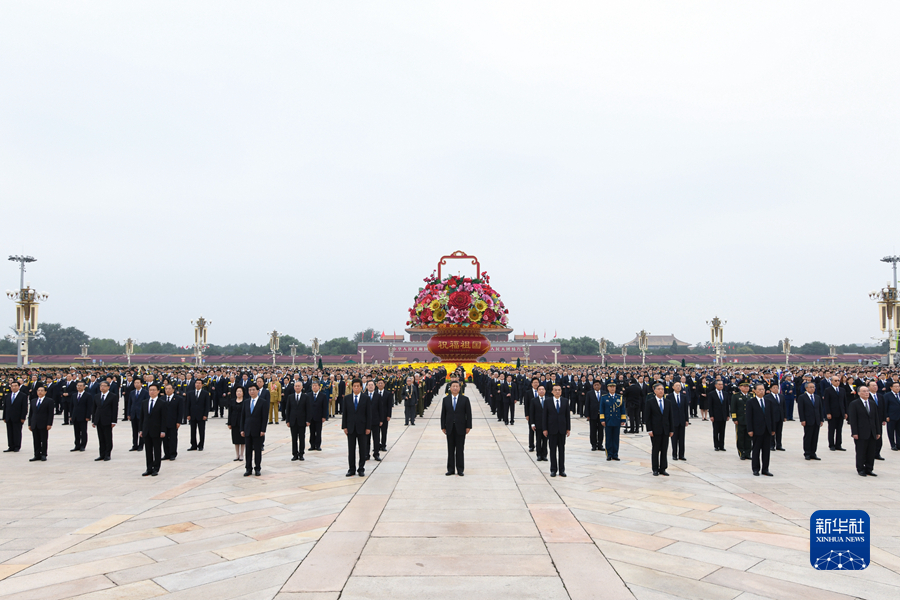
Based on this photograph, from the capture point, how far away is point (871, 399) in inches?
427

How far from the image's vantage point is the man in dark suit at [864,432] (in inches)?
421

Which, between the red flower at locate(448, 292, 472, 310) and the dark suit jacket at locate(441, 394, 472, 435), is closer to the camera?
the dark suit jacket at locate(441, 394, 472, 435)

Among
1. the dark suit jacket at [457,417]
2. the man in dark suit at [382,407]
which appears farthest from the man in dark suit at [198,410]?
the dark suit jacket at [457,417]

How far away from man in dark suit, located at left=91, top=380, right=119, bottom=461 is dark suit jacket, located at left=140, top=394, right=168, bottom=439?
5.13ft

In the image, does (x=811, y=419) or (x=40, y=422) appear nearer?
(x=40, y=422)

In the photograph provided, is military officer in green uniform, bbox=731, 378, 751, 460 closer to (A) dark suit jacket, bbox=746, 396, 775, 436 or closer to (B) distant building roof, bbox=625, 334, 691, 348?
(A) dark suit jacket, bbox=746, 396, 775, 436

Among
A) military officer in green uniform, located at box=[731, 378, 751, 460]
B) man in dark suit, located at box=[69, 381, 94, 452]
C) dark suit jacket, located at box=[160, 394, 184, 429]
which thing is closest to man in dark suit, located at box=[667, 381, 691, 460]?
military officer in green uniform, located at box=[731, 378, 751, 460]

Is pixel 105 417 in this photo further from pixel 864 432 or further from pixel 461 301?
pixel 461 301

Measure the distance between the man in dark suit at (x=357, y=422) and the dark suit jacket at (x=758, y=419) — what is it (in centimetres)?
690

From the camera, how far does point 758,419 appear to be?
10727mm

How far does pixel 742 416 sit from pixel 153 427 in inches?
453

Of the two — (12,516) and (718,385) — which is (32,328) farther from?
(718,385)

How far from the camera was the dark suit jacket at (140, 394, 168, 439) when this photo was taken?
1092 cm

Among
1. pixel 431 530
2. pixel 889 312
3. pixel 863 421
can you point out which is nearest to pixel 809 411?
pixel 863 421
